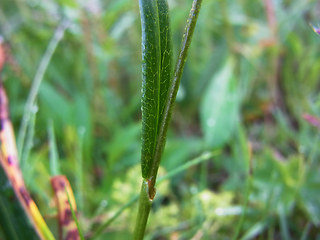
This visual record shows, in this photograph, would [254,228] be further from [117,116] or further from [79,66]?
[79,66]

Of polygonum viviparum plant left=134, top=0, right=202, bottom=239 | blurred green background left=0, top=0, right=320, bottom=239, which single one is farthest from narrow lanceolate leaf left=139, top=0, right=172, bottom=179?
blurred green background left=0, top=0, right=320, bottom=239

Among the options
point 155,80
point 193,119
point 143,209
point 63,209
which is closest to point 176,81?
point 155,80

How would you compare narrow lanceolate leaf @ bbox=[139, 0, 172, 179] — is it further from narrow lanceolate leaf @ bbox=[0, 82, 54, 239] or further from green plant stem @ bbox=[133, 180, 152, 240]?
narrow lanceolate leaf @ bbox=[0, 82, 54, 239]

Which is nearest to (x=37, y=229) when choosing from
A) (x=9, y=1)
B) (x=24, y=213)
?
(x=24, y=213)

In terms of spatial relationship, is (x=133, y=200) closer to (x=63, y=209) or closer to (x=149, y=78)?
(x=63, y=209)

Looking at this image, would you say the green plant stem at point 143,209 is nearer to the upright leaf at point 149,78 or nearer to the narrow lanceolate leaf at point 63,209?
the upright leaf at point 149,78
